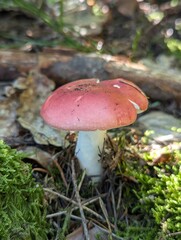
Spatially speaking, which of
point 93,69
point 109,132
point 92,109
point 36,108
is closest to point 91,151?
point 92,109

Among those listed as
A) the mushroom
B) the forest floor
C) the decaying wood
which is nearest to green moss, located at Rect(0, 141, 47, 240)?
the forest floor

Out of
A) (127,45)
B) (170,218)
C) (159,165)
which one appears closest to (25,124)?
(159,165)

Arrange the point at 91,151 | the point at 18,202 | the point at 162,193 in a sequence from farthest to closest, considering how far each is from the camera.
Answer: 1. the point at 91,151
2. the point at 162,193
3. the point at 18,202

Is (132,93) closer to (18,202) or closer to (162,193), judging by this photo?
(162,193)

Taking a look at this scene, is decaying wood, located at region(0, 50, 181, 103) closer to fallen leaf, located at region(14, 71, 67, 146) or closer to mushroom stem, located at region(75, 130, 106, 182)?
fallen leaf, located at region(14, 71, 67, 146)

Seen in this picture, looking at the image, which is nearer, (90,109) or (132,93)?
(90,109)

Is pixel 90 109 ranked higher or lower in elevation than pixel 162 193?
higher

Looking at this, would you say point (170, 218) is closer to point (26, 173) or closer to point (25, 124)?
point (26, 173)

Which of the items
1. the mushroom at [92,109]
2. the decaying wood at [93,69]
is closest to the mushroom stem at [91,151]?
the mushroom at [92,109]
